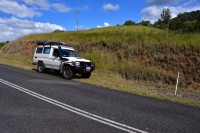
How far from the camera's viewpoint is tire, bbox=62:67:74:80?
21.2m

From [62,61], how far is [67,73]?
1.15 meters

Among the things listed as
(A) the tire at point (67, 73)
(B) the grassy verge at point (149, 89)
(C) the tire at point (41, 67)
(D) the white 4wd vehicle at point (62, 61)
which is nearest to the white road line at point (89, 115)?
(B) the grassy verge at point (149, 89)

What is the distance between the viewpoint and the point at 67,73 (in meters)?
21.4

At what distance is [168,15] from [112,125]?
64605 mm

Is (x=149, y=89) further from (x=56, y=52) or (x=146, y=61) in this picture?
(x=146, y=61)

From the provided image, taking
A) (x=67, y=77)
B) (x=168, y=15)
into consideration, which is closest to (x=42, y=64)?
(x=67, y=77)

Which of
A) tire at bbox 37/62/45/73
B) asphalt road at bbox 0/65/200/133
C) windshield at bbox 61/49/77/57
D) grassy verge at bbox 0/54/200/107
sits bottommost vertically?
grassy verge at bbox 0/54/200/107

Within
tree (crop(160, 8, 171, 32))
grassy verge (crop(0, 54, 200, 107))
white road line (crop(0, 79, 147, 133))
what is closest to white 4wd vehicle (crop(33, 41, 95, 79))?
grassy verge (crop(0, 54, 200, 107))

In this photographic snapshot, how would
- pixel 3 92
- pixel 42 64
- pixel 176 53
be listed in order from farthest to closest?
1. pixel 176 53
2. pixel 42 64
3. pixel 3 92

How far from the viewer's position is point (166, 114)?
975 centimetres

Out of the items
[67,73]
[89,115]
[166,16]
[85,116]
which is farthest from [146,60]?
[166,16]

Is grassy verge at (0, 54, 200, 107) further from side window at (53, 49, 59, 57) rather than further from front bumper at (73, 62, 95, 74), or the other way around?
side window at (53, 49, 59, 57)

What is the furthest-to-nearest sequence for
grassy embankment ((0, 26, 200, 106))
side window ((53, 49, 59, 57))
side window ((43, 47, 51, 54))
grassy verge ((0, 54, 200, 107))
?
side window ((43, 47, 51, 54)) → side window ((53, 49, 59, 57)) → grassy embankment ((0, 26, 200, 106)) → grassy verge ((0, 54, 200, 107))

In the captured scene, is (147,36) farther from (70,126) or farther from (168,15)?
(168,15)
